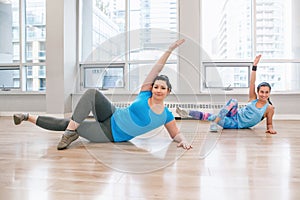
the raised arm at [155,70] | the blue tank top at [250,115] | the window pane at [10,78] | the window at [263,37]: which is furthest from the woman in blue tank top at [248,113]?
the window pane at [10,78]

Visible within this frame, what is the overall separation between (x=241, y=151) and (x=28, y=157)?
114cm

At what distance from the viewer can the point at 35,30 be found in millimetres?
4094

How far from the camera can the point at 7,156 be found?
4.70 ft

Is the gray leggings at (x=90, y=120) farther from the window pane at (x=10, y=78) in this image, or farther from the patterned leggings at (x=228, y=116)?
the window pane at (x=10, y=78)

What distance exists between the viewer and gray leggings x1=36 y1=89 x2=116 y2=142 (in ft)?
5.45

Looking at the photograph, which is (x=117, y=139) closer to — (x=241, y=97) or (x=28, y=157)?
(x=28, y=157)

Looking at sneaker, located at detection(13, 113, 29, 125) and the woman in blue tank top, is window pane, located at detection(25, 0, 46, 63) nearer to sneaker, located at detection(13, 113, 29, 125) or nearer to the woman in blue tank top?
sneaker, located at detection(13, 113, 29, 125)

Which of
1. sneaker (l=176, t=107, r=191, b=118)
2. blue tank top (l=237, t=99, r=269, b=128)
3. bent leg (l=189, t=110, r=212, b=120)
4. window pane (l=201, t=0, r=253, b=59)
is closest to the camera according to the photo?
blue tank top (l=237, t=99, r=269, b=128)

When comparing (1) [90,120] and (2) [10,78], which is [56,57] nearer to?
(2) [10,78]

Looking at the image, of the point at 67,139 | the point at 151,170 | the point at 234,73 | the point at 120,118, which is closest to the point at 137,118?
the point at 120,118

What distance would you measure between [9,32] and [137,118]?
11.2ft

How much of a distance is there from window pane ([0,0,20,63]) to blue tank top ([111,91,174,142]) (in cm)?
304

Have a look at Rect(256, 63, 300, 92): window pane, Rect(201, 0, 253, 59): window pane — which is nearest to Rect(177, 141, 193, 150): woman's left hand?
Rect(201, 0, 253, 59): window pane

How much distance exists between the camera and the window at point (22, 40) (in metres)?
4.06
